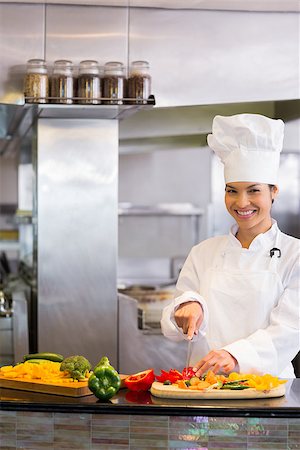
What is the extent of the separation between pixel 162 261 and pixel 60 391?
511 cm

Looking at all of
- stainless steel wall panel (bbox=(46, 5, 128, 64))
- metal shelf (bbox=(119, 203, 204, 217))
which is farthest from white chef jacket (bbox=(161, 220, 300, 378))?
metal shelf (bbox=(119, 203, 204, 217))

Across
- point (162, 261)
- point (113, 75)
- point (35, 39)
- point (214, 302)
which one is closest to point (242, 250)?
point (214, 302)

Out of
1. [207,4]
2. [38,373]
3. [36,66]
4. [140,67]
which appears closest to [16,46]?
[36,66]

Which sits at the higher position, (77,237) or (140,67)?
(140,67)

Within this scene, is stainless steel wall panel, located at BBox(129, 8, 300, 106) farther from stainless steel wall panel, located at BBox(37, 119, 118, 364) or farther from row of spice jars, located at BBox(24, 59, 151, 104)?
stainless steel wall panel, located at BBox(37, 119, 118, 364)

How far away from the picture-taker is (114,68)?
4.21 metres

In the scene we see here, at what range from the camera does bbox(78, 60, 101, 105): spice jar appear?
13.6ft

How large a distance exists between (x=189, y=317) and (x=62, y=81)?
64.3 inches

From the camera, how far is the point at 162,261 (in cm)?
777

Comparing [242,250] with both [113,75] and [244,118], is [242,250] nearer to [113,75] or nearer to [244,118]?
[244,118]

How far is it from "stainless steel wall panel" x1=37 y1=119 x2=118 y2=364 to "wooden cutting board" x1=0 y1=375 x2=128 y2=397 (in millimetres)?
1650

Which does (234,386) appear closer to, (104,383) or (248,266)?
(104,383)

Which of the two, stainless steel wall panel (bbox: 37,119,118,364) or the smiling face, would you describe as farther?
stainless steel wall panel (bbox: 37,119,118,364)

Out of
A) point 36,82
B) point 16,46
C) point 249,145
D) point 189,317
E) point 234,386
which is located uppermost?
point 16,46
